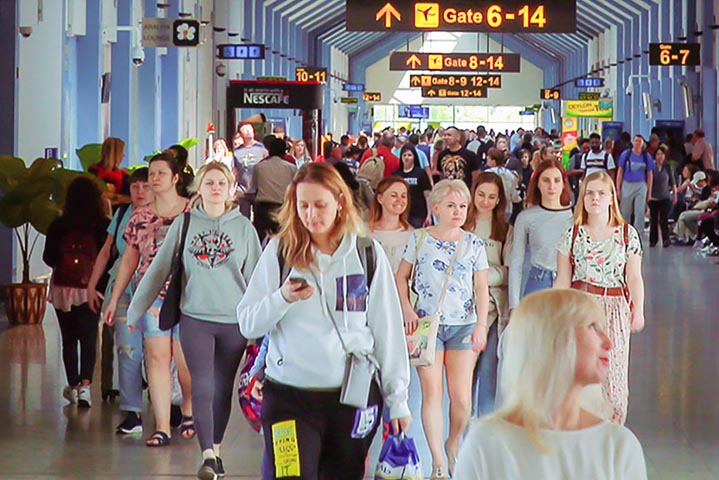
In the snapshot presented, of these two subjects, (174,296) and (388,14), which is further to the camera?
(388,14)

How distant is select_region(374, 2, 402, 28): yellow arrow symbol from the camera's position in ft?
63.5

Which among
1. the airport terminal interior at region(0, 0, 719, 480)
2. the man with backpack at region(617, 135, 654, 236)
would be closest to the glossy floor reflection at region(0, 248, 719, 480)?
the airport terminal interior at region(0, 0, 719, 480)

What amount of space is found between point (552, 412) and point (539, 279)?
4936 millimetres

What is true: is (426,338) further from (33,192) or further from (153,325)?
(33,192)

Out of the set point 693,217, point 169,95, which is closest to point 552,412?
point 693,217

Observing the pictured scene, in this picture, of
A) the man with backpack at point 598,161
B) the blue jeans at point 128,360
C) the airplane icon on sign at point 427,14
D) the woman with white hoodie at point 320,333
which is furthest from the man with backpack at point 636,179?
the woman with white hoodie at point 320,333

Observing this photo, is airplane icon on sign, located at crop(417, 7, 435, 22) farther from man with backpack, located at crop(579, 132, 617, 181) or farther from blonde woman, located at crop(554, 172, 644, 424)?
blonde woman, located at crop(554, 172, 644, 424)

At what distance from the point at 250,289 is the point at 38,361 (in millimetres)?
6373

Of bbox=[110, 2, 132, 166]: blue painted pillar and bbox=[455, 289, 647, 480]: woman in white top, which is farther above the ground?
bbox=[110, 2, 132, 166]: blue painted pillar

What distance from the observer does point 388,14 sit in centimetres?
1941

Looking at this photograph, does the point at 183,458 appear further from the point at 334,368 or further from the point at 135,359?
the point at 334,368

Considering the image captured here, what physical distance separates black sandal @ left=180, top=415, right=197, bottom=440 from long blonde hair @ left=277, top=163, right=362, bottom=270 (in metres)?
3.42

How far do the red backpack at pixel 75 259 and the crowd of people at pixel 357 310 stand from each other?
1 cm

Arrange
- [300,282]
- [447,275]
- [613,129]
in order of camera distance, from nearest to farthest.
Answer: [300,282], [447,275], [613,129]
